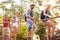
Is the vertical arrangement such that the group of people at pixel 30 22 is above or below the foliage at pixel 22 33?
above

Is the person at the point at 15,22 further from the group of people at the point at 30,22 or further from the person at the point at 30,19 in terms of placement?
the person at the point at 30,19

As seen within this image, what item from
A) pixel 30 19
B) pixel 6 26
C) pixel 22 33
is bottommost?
pixel 22 33

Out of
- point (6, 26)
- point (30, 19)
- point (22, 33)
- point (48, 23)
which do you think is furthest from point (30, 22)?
point (6, 26)

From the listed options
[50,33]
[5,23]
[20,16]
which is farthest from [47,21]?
[5,23]

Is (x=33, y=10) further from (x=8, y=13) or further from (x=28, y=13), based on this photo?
(x=8, y=13)

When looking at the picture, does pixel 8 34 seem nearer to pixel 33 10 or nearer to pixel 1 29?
pixel 1 29

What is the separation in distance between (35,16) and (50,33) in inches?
22.0

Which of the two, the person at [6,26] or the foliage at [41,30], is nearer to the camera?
the foliage at [41,30]

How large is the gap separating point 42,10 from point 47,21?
301mm

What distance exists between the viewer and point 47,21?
17.4ft

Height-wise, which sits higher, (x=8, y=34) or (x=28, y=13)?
(x=28, y=13)

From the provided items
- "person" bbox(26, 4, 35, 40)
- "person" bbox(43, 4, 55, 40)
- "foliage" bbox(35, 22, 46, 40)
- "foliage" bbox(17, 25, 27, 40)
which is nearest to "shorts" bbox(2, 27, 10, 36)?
"foliage" bbox(17, 25, 27, 40)

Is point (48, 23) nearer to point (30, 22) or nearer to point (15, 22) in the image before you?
point (30, 22)

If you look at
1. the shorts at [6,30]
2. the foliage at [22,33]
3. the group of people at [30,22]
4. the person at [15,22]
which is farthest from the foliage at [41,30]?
the shorts at [6,30]
